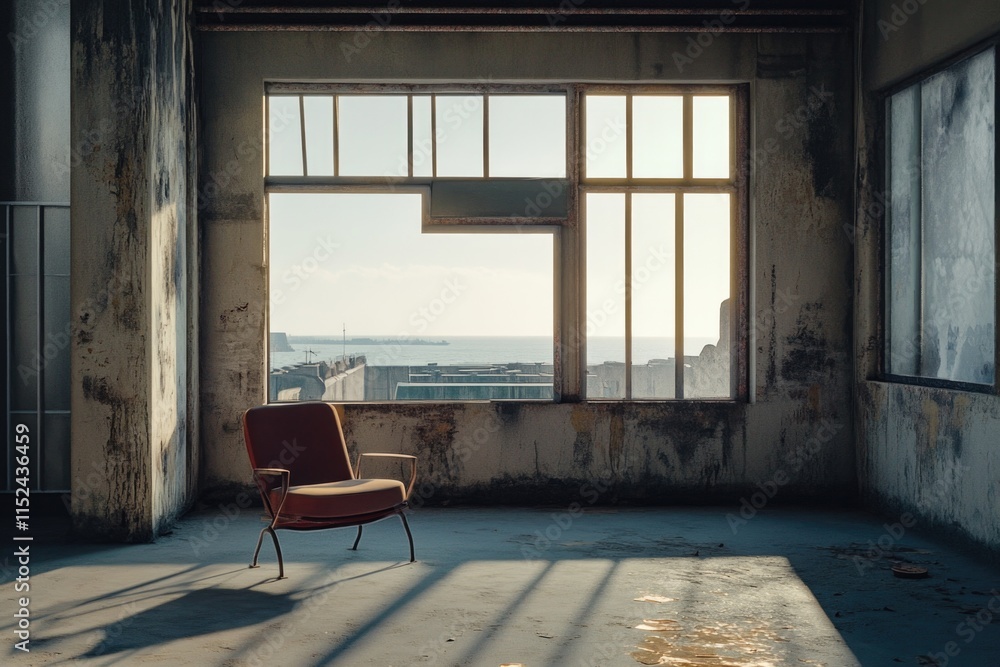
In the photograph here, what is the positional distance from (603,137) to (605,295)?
1220 mm

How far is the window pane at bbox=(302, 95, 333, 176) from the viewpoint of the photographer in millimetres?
6578

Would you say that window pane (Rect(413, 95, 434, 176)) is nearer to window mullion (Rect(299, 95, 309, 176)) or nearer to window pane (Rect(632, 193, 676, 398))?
window mullion (Rect(299, 95, 309, 176))

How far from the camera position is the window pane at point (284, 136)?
6.57 meters

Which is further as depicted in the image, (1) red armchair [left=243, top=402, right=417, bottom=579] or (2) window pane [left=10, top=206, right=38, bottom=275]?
(2) window pane [left=10, top=206, right=38, bottom=275]

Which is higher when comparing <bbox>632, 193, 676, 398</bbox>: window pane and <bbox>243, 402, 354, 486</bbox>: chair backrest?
<bbox>632, 193, 676, 398</bbox>: window pane

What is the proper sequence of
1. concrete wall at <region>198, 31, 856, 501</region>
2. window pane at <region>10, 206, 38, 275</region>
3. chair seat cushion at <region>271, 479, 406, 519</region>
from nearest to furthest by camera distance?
1. chair seat cushion at <region>271, 479, 406, 519</region>
2. window pane at <region>10, 206, 38, 275</region>
3. concrete wall at <region>198, 31, 856, 501</region>

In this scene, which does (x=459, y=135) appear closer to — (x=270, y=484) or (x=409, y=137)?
(x=409, y=137)

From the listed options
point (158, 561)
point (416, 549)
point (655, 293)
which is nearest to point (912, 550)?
point (655, 293)

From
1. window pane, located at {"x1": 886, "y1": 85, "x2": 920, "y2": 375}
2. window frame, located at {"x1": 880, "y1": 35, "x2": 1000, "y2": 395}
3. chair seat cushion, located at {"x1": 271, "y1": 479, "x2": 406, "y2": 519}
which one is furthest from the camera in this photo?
window pane, located at {"x1": 886, "y1": 85, "x2": 920, "y2": 375}

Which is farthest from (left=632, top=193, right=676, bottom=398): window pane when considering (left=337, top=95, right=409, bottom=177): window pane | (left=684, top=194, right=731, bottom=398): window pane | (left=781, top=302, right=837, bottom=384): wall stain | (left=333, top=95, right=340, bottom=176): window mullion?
(left=333, top=95, right=340, bottom=176): window mullion

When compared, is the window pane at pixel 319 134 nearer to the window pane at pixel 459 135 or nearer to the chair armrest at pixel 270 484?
the window pane at pixel 459 135

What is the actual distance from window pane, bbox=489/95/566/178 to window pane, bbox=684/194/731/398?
42.9 inches

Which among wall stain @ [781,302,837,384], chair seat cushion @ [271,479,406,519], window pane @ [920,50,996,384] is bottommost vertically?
chair seat cushion @ [271,479,406,519]

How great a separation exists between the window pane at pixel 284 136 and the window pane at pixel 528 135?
1.48 metres
